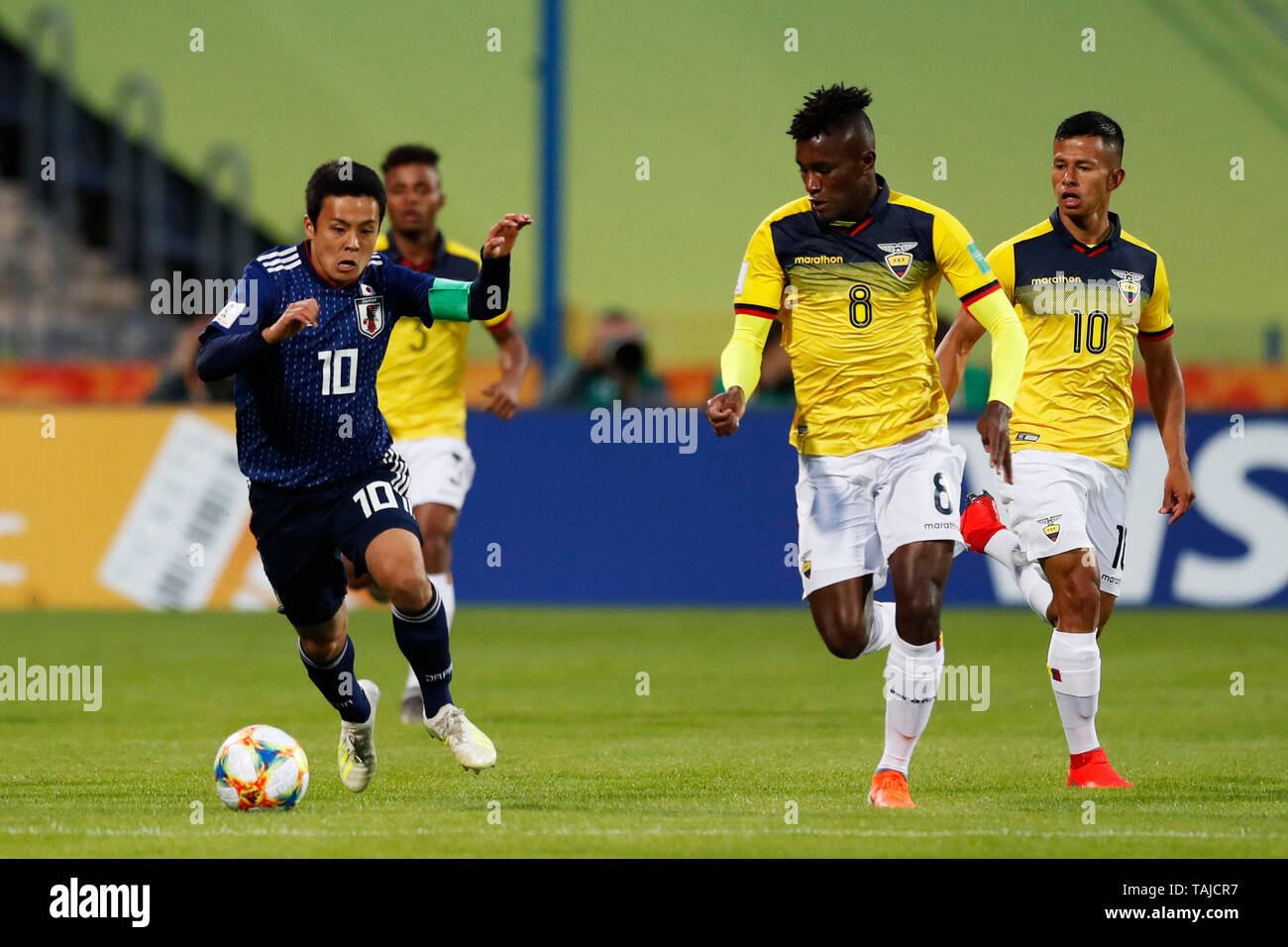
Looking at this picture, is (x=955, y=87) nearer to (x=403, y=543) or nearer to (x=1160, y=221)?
(x=1160, y=221)

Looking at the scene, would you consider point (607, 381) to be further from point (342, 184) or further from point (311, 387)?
point (342, 184)

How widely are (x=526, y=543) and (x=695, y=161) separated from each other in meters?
7.89

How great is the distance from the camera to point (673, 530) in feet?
51.7

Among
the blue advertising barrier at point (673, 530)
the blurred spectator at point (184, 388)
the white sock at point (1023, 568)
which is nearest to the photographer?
the white sock at point (1023, 568)

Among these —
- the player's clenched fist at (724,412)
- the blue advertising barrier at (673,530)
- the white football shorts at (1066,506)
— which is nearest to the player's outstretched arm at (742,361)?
the player's clenched fist at (724,412)

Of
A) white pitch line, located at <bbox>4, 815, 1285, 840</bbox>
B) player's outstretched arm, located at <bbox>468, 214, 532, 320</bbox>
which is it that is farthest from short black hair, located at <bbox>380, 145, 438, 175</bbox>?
A: white pitch line, located at <bbox>4, 815, 1285, 840</bbox>

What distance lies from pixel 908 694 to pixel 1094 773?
90 centimetres

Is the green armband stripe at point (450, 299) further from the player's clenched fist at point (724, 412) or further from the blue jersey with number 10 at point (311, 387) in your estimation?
the player's clenched fist at point (724, 412)

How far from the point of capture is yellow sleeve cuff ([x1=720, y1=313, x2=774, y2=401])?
24.2 ft

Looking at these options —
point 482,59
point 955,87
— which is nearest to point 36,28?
point 482,59

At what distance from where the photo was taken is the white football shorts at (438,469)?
33.6 feet

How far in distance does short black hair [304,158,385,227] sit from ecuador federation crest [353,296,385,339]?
0.33 m

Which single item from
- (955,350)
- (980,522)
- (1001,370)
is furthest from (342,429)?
(980,522)

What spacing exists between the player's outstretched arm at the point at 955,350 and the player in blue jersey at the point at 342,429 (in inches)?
72.3
